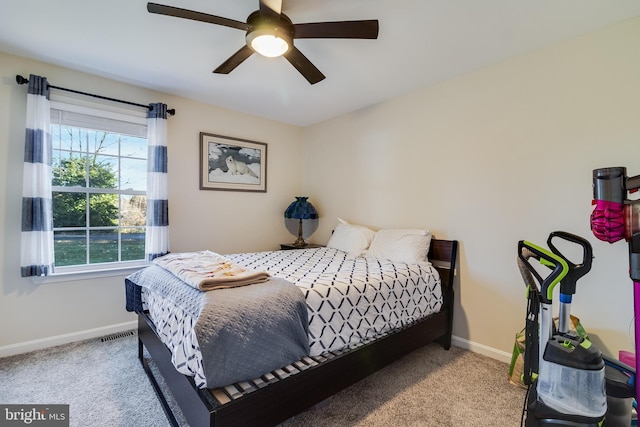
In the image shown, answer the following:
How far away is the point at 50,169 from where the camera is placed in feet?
7.98

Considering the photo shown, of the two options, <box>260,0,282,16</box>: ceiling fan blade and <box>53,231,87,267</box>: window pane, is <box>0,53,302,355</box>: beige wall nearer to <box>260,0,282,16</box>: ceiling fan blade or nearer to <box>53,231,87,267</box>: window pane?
<box>53,231,87,267</box>: window pane

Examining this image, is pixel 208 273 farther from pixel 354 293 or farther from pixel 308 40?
pixel 308 40

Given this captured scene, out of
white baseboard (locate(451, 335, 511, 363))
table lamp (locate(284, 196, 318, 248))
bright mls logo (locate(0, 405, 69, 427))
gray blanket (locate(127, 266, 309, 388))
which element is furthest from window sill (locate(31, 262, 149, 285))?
white baseboard (locate(451, 335, 511, 363))

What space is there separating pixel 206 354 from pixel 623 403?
72.5 inches

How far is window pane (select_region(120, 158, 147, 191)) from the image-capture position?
9.68ft

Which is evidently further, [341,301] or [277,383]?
[341,301]

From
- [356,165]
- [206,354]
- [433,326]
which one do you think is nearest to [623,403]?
[433,326]

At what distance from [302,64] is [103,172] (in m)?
2.30

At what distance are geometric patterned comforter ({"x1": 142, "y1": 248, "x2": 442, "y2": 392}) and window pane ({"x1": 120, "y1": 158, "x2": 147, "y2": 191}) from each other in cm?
139

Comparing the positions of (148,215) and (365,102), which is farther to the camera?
A: (365,102)

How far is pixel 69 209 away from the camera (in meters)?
2.66

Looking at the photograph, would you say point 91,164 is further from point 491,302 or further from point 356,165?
point 491,302

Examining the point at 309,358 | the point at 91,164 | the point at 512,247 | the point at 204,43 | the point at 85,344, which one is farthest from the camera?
the point at 91,164

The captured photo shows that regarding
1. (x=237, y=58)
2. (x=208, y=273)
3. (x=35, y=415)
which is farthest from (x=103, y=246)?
(x=237, y=58)
